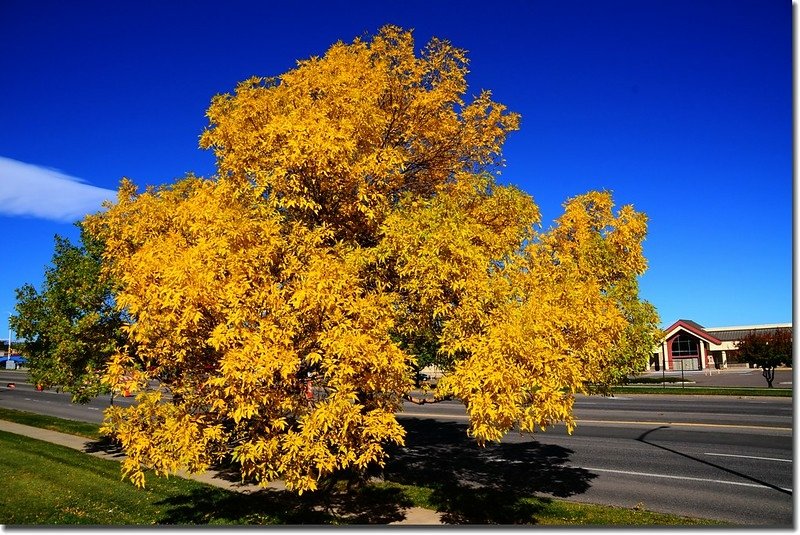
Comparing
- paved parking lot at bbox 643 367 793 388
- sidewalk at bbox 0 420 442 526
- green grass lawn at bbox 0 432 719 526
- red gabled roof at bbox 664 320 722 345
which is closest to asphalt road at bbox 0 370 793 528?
sidewalk at bbox 0 420 442 526

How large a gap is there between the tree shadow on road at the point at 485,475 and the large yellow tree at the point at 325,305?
386cm

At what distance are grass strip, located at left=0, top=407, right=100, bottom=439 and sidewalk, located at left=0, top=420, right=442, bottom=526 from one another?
1.47ft

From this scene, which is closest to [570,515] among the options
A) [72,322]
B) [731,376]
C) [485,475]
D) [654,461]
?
[485,475]

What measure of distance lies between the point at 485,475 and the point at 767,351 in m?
30.5

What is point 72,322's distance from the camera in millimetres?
16359

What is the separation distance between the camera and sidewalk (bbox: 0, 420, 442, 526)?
1042cm

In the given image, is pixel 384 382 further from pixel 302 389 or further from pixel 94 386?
pixel 94 386

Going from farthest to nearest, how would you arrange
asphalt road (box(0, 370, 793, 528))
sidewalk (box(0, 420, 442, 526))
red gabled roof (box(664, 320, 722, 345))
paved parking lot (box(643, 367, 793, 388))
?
red gabled roof (box(664, 320, 722, 345)) < paved parking lot (box(643, 367, 793, 388)) < asphalt road (box(0, 370, 793, 528)) < sidewalk (box(0, 420, 442, 526))

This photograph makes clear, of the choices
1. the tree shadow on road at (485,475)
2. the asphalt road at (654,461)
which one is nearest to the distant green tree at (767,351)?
the asphalt road at (654,461)

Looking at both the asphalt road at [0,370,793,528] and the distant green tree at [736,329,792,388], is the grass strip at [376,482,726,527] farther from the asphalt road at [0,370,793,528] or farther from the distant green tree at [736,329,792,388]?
the distant green tree at [736,329,792,388]

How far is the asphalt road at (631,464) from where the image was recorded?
11648mm

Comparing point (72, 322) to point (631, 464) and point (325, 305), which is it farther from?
point (631, 464)

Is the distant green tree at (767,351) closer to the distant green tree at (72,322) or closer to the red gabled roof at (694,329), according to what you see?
the red gabled roof at (694,329)

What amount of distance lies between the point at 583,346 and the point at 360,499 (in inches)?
244
